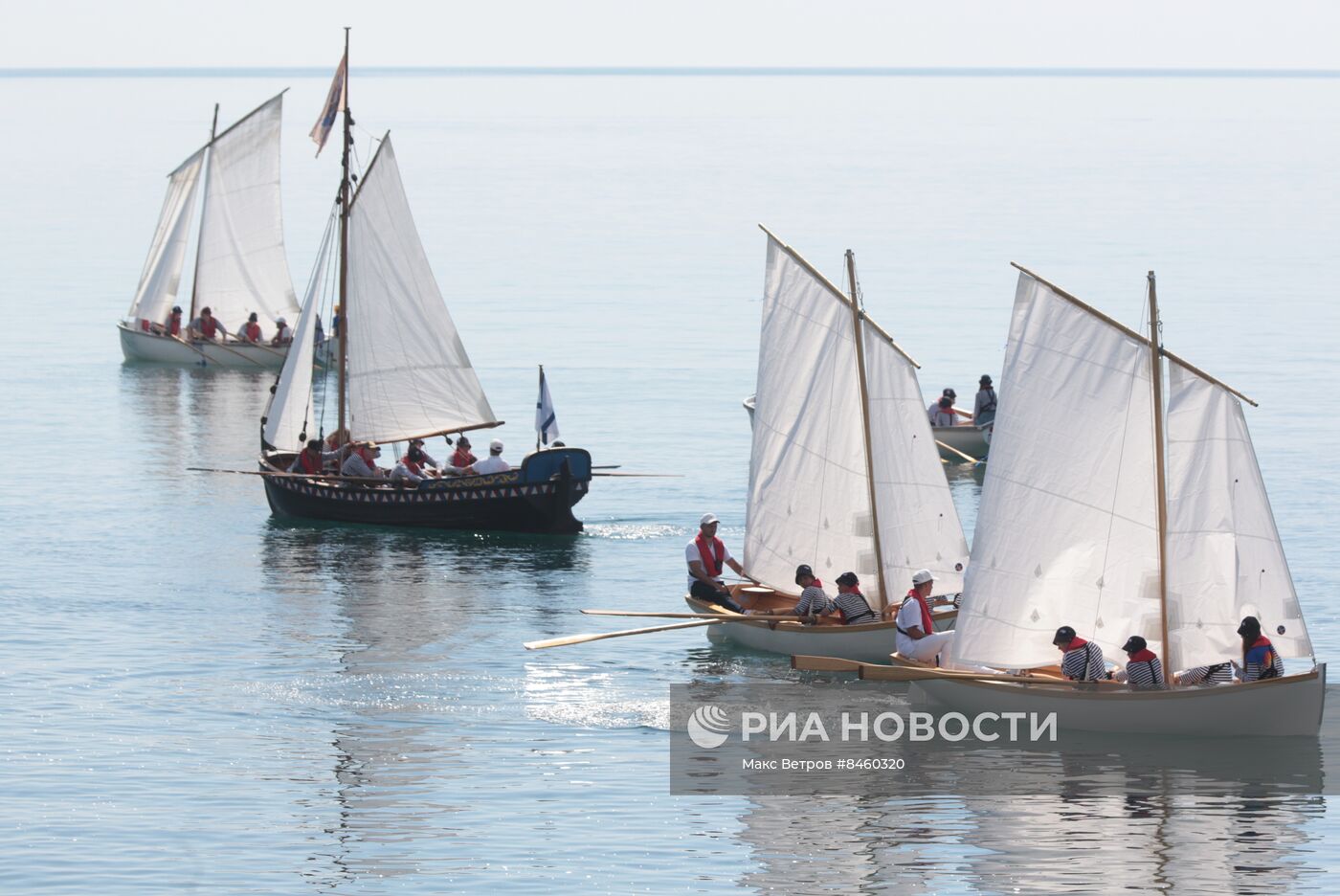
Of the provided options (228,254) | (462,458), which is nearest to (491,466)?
(462,458)

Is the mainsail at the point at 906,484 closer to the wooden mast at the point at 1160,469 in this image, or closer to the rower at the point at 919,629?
the rower at the point at 919,629

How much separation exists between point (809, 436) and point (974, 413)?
24.7 metres

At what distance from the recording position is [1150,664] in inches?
1468

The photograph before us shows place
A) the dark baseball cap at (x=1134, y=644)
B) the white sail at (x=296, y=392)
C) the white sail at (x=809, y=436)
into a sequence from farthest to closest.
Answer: the white sail at (x=296, y=392) < the white sail at (x=809, y=436) < the dark baseball cap at (x=1134, y=644)

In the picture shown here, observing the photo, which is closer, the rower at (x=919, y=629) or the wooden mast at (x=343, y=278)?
the rower at (x=919, y=629)

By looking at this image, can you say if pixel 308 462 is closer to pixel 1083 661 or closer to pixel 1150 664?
pixel 1083 661

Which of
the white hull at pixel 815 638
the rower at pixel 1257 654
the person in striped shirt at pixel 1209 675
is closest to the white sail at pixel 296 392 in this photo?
the white hull at pixel 815 638

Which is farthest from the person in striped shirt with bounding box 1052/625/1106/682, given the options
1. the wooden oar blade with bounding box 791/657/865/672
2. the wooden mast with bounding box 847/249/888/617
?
the wooden mast with bounding box 847/249/888/617

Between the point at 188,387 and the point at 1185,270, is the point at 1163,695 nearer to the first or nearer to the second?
the point at 188,387

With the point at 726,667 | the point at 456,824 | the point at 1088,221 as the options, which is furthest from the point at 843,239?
the point at 456,824

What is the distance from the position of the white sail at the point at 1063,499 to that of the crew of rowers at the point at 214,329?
5412cm

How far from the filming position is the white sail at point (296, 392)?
60781mm

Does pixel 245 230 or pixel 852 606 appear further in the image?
pixel 245 230

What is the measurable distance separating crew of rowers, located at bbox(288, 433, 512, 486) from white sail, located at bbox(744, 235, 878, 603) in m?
13.1
